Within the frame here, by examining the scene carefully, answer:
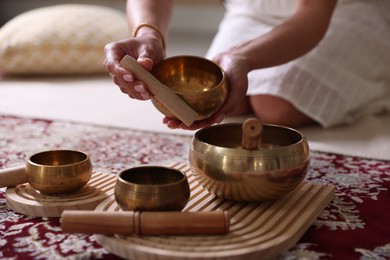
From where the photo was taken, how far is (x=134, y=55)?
1296mm

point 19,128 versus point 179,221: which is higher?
point 179,221

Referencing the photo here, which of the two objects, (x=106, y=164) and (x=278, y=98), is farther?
(x=278, y=98)

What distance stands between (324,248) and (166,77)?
0.50 meters

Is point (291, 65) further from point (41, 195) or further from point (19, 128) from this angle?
point (41, 195)

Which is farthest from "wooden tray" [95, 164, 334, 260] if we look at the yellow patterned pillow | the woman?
the yellow patterned pillow

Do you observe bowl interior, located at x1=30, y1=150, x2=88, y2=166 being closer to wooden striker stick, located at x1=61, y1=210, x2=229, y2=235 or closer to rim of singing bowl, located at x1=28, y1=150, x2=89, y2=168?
rim of singing bowl, located at x1=28, y1=150, x2=89, y2=168

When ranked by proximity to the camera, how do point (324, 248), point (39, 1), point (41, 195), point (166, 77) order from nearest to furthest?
point (324, 248) < point (41, 195) < point (166, 77) < point (39, 1)

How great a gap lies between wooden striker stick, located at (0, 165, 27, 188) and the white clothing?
2.95 feet

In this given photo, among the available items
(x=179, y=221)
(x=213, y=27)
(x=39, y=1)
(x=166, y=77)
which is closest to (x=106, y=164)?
(x=166, y=77)

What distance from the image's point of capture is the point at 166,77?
4.20 ft

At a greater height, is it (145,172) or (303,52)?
(303,52)

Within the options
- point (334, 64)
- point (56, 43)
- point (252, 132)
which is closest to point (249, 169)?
point (252, 132)

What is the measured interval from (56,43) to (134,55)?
1333mm

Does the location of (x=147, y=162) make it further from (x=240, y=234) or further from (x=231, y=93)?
(x=240, y=234)
